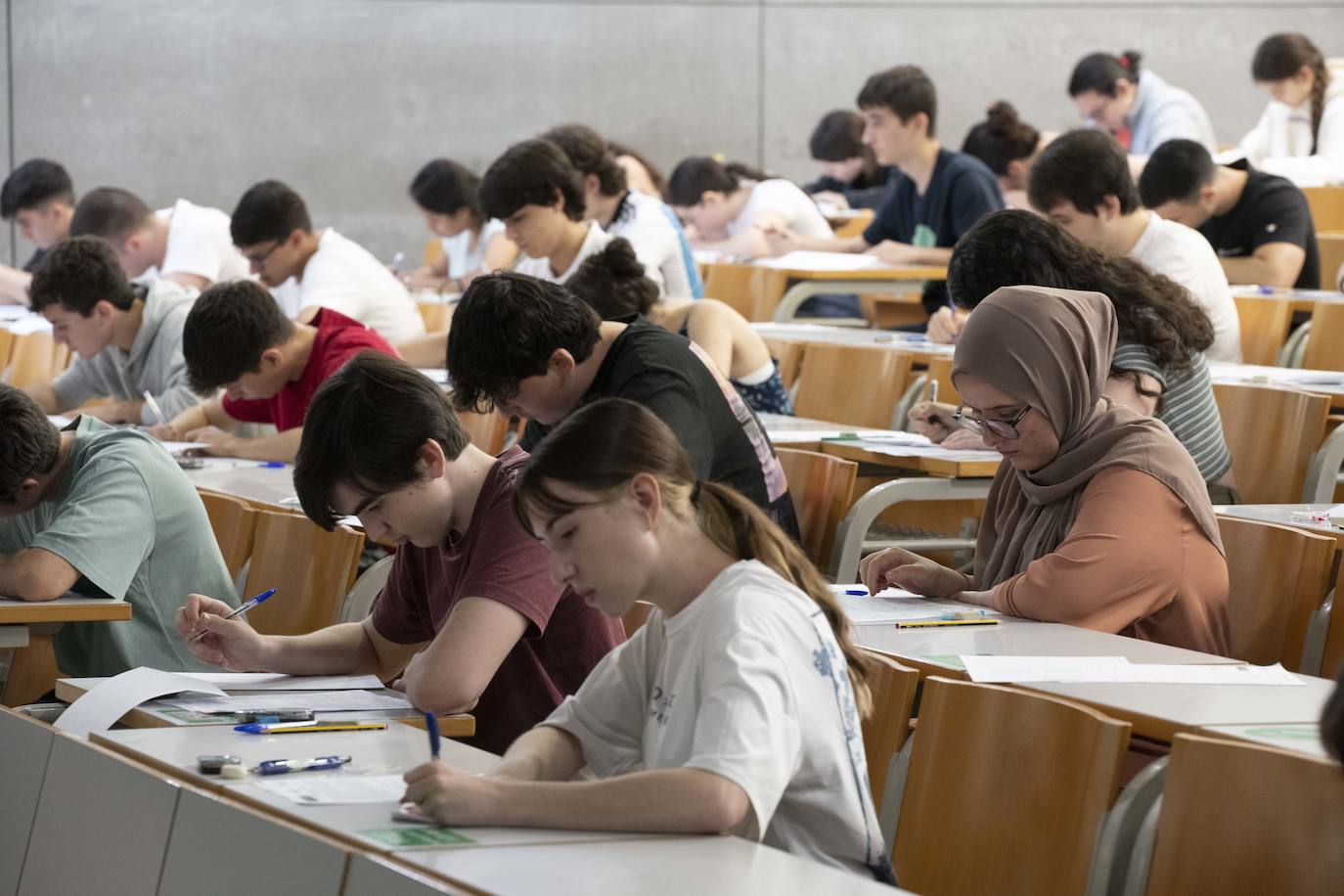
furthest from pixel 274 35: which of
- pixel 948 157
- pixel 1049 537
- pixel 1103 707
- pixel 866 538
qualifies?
pixel 1103 707

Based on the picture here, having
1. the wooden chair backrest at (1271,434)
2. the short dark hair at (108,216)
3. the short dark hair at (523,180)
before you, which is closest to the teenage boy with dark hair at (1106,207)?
the wooden chair backrest at (1271,434)

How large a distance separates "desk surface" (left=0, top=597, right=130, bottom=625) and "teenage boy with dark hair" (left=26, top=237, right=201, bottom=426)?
2.12 metres

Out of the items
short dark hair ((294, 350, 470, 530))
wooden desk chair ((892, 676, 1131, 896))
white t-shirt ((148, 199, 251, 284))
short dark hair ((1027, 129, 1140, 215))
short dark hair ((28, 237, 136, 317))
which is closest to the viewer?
wooden desk chair ((892, 676, 1131, 896))

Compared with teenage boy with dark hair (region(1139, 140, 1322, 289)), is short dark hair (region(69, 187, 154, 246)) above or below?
below

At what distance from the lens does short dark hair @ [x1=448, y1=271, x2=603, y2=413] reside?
313cm

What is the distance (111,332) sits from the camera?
544cm

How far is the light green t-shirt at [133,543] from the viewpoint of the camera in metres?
3.17

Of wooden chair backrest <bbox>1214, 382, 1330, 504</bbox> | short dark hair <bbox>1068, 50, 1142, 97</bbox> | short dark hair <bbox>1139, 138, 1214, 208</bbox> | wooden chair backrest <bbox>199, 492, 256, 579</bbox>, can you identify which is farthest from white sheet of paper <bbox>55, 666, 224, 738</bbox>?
short dark hair <bbox>1068, 50, 1142, 97</bbox>

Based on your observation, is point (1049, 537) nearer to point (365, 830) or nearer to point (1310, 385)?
point (365, 830)

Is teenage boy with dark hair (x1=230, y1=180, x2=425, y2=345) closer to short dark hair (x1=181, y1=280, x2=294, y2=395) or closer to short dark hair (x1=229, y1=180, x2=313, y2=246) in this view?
short dark hair (x1=229, y1=180, x2=313, y2=246)

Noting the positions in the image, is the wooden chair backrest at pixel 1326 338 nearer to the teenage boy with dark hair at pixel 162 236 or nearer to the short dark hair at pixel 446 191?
the short dark hair at pixel 446 191

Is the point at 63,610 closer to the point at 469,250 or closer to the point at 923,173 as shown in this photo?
the point at 923,173

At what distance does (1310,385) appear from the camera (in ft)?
15.9

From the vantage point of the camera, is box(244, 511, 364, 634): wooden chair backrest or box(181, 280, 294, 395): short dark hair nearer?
box(244, 511, 364, 634): wooden chair backrest
